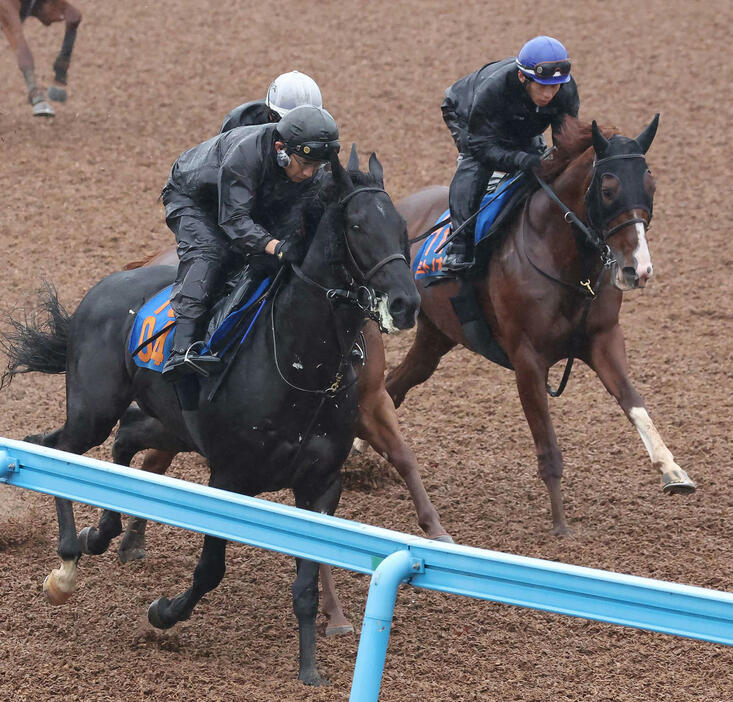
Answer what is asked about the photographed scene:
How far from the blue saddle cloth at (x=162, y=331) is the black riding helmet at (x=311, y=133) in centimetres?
61

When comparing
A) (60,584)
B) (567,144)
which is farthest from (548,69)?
(60,584)

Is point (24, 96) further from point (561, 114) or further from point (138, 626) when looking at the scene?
point (138, 626)

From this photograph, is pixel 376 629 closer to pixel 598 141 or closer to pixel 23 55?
pixel 598 141

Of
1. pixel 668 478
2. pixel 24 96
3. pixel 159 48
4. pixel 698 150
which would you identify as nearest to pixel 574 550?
pixel 668 478

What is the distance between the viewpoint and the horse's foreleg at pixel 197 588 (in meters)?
5.07

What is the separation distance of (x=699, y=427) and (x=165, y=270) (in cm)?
402

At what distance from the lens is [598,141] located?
6191 millimetres

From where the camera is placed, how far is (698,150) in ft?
43.0

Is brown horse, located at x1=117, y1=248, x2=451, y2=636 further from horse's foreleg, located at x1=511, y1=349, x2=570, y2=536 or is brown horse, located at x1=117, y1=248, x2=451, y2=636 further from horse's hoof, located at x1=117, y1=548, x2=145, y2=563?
horse's foreleg, located at x1=511, y1=349, x2=570, y2=536

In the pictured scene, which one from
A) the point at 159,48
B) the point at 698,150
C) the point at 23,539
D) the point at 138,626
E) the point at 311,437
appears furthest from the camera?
the point at 159,48

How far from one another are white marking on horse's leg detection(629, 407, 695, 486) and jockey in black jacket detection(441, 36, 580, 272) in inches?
54.2

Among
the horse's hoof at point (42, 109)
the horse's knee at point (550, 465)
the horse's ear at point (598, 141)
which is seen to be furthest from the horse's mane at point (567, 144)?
the horse's hoof at point (42, 109)

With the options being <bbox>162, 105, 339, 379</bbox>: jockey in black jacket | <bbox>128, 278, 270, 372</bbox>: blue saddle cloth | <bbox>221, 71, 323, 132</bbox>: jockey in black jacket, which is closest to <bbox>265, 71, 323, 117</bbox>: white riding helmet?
<bbox>221, 71, 323, 132</bbox>: jockey in black jacket

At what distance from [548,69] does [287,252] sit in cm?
243
